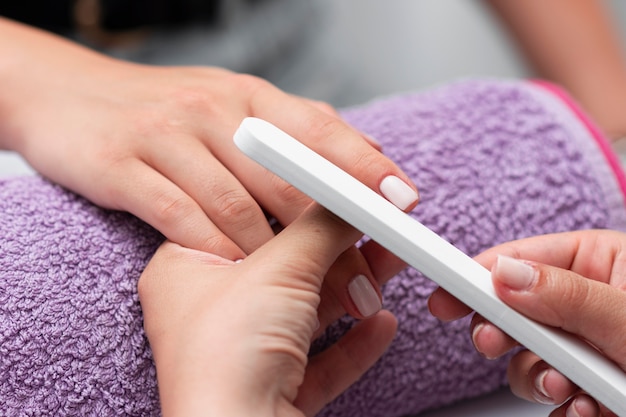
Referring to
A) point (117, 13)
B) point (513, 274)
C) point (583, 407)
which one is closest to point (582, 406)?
point (583, 407)

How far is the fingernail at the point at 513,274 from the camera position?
0.35 metres

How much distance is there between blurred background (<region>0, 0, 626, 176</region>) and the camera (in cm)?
90

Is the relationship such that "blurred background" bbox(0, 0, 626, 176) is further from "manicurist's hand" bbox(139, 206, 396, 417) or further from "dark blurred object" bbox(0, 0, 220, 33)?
"manicurist's hand" bbox(139, 206, 396, 417)

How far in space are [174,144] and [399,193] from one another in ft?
0.48

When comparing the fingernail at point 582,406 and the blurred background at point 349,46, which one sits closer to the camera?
the fingernail at point 582,406

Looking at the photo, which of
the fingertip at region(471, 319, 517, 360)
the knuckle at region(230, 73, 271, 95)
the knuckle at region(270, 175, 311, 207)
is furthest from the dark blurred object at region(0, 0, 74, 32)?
the fingertip at region(471, 319, 517, 360)

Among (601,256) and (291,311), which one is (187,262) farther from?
(601,256)

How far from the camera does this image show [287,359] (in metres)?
0.34

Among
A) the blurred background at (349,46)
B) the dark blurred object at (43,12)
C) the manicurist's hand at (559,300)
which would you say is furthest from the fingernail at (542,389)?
the dark blurred object at (43,12)

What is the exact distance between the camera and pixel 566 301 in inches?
14.1

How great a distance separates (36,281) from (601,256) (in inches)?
12.8

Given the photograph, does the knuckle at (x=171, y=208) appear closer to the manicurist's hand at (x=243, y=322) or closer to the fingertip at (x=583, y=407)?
the manicurist's hand at (x=243, y=322)

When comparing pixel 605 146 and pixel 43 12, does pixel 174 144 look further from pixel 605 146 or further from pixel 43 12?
pixel 43 12

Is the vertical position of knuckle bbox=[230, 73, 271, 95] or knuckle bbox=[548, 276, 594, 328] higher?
knuckle bbox=[230, 73, 271, 95]
